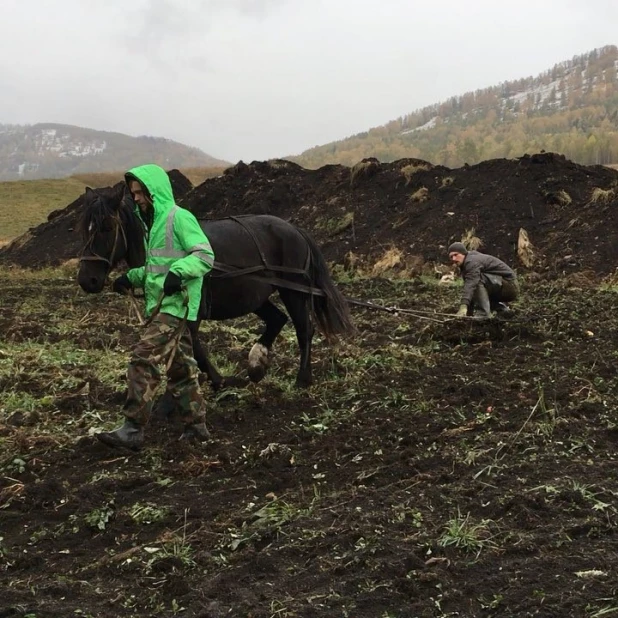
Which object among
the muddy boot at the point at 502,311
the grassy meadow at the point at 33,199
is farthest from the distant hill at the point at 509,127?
the muddy boot at the point at 502,311

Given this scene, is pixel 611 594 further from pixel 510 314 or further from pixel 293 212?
pixel 293 212

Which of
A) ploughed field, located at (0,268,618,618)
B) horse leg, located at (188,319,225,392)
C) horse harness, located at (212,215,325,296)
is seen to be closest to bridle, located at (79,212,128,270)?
horse harness, located at (212,215,325,296)

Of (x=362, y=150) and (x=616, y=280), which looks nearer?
(x=616, y=280)

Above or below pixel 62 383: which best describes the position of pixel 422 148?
above

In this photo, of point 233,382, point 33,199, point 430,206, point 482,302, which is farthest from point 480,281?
point 33,199

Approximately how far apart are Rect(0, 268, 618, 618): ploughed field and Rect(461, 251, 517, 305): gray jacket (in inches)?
37.2

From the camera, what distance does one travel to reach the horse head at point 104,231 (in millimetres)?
4598

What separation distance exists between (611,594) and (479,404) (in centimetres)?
262

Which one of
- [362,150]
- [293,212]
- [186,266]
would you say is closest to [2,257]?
[293,212]

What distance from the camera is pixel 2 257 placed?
80.4 feet

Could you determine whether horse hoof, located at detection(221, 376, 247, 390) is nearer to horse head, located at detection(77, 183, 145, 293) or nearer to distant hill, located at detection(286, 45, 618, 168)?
horse head, located at detection(77, 183, 145, 293)

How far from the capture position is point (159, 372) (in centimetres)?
439

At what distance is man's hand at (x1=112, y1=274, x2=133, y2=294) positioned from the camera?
4848mm

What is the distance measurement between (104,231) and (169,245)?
0.61 metres
